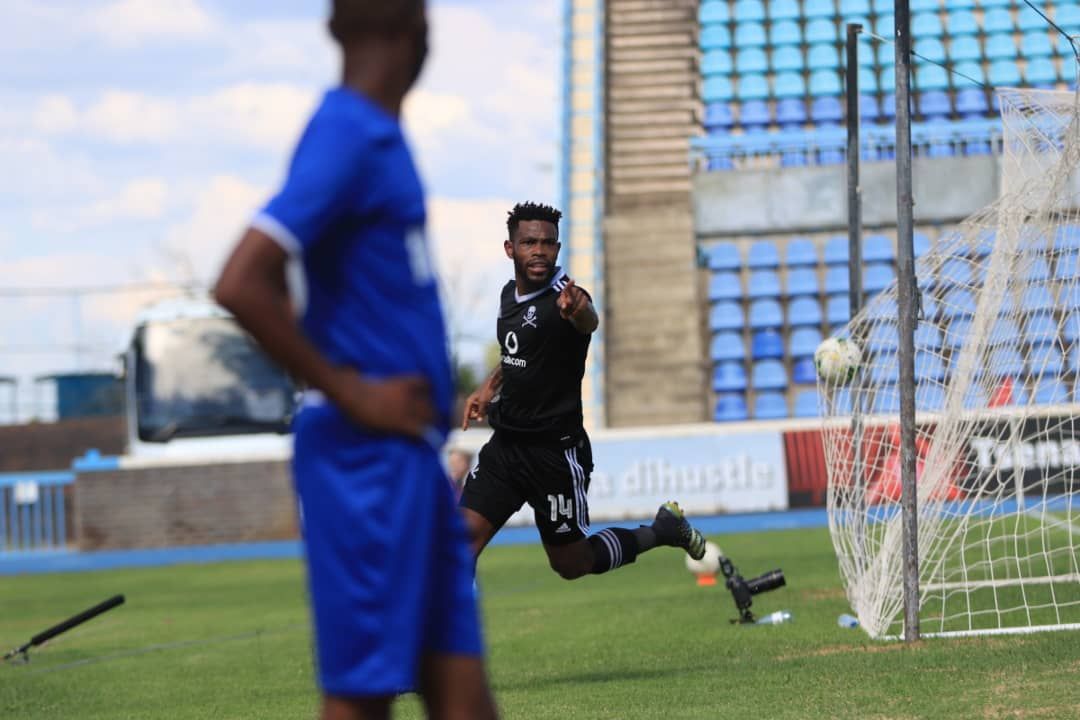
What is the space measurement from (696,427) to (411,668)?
66.0 feet

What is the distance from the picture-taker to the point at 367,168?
3223 mm

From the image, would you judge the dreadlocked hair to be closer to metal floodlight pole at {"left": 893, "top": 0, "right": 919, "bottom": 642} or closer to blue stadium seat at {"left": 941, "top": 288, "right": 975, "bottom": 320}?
metal floodlight pole at {"left": 893, "top": 0, "right": 919, "bottom": 642}

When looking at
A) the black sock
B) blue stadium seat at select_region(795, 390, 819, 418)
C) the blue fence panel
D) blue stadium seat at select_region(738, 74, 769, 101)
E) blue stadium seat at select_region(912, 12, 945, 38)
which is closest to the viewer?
the black sock

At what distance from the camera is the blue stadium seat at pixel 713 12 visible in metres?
32.0

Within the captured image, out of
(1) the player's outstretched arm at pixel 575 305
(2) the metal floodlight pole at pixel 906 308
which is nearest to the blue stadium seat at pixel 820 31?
(2) the metal floodlight pole at pixel 906 308

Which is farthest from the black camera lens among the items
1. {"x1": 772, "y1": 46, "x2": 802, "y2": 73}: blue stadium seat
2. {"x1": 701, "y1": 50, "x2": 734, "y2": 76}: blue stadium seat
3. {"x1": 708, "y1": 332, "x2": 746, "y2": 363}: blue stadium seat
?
{"x1": 701, "y1": 50, "x2": 734, "y2": 76}: blue stadium seat

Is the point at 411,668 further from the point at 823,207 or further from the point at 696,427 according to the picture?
the point at 823,207

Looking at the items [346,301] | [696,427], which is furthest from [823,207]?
[346,301]

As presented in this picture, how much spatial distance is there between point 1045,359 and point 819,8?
2279 centimetres

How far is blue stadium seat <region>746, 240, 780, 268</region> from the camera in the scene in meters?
27.5

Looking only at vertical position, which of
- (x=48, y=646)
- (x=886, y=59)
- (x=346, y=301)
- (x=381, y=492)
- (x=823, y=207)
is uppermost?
(x=886, y=59)

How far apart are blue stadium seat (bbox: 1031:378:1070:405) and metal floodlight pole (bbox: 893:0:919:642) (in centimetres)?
155

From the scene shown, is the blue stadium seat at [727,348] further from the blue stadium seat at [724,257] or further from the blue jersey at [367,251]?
the blue jersey at [367,251]

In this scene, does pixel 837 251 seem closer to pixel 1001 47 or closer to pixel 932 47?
pixel 932 47
